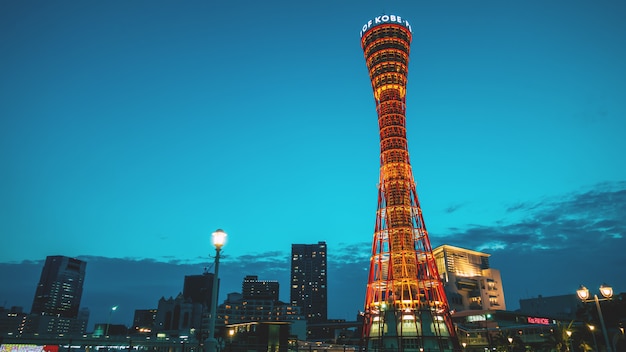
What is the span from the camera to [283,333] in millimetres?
62562

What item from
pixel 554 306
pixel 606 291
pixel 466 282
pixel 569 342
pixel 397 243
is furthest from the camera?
pixel 554 306

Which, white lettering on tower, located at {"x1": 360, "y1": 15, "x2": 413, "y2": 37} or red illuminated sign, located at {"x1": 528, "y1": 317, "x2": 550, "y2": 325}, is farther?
red illuminated sign, located at {"x1": 528, "y1": 317, "x2": 550, "y2": 325}

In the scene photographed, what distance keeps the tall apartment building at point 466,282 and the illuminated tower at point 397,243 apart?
51.0m

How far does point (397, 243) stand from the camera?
240ft

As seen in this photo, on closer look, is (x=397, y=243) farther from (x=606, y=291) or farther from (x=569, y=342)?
(x=606, y=291)

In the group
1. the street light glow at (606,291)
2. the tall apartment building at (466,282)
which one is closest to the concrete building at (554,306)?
the tall apartment building at (466,282)

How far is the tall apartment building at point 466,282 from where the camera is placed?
4800 inches

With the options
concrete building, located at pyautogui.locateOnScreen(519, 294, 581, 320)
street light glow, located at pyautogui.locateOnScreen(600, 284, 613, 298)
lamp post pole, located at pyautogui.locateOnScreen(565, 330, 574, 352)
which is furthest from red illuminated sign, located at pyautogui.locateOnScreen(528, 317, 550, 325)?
street light glow, located at pyautogui.locateOnScreen(600, 284, 613, 298)

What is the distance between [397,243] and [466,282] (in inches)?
2543

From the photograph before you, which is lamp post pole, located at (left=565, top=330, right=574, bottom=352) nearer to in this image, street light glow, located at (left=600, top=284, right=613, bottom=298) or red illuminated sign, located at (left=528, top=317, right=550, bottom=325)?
street light glow, located at (left=600, top=284, right=613, bottom=298)

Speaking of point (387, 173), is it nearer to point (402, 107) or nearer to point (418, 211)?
point (418, 211)

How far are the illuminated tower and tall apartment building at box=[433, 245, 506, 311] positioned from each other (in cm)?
5103

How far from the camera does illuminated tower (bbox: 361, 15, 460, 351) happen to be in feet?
214

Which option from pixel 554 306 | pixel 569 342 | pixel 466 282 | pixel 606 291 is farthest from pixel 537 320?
pixel 606 291
